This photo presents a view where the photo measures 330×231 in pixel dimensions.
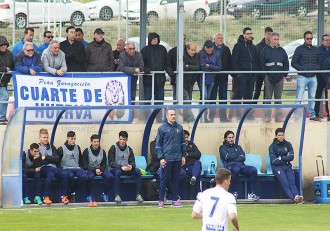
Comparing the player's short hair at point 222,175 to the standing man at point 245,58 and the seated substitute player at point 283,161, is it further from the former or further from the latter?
the standing man at point 245,58

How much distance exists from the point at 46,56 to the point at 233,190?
4.94 m

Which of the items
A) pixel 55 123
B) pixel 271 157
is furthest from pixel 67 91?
pixel 271 157

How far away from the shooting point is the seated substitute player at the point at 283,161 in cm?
2605

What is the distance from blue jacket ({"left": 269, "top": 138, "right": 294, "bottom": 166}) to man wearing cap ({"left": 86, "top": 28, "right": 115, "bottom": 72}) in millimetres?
3939

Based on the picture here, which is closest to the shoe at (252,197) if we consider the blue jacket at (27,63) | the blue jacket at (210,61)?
the blue jacket at (210,61)

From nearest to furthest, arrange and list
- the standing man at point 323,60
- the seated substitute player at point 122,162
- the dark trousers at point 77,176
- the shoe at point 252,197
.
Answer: the dark trousers at point 77,176, the seated substitute player at point 122,162, the shoe at point 252,197, the standing man at point 323,60

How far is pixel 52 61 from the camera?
25609mm

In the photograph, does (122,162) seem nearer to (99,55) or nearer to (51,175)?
(51,175)

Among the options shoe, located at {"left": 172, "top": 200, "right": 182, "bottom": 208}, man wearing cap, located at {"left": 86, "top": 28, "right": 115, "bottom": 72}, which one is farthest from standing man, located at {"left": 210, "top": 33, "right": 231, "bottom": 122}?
Answer: shoe, located at {"left": 172, "top": 200, "right": 182, "bottom": 208}

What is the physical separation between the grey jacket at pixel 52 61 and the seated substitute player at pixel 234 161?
3793 millimetres

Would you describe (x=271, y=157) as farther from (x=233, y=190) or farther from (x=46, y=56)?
(x=46, y=56)

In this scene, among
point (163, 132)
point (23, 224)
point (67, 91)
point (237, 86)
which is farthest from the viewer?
point (237, 86)

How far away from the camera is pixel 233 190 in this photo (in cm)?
2620

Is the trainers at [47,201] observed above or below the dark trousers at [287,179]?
below
